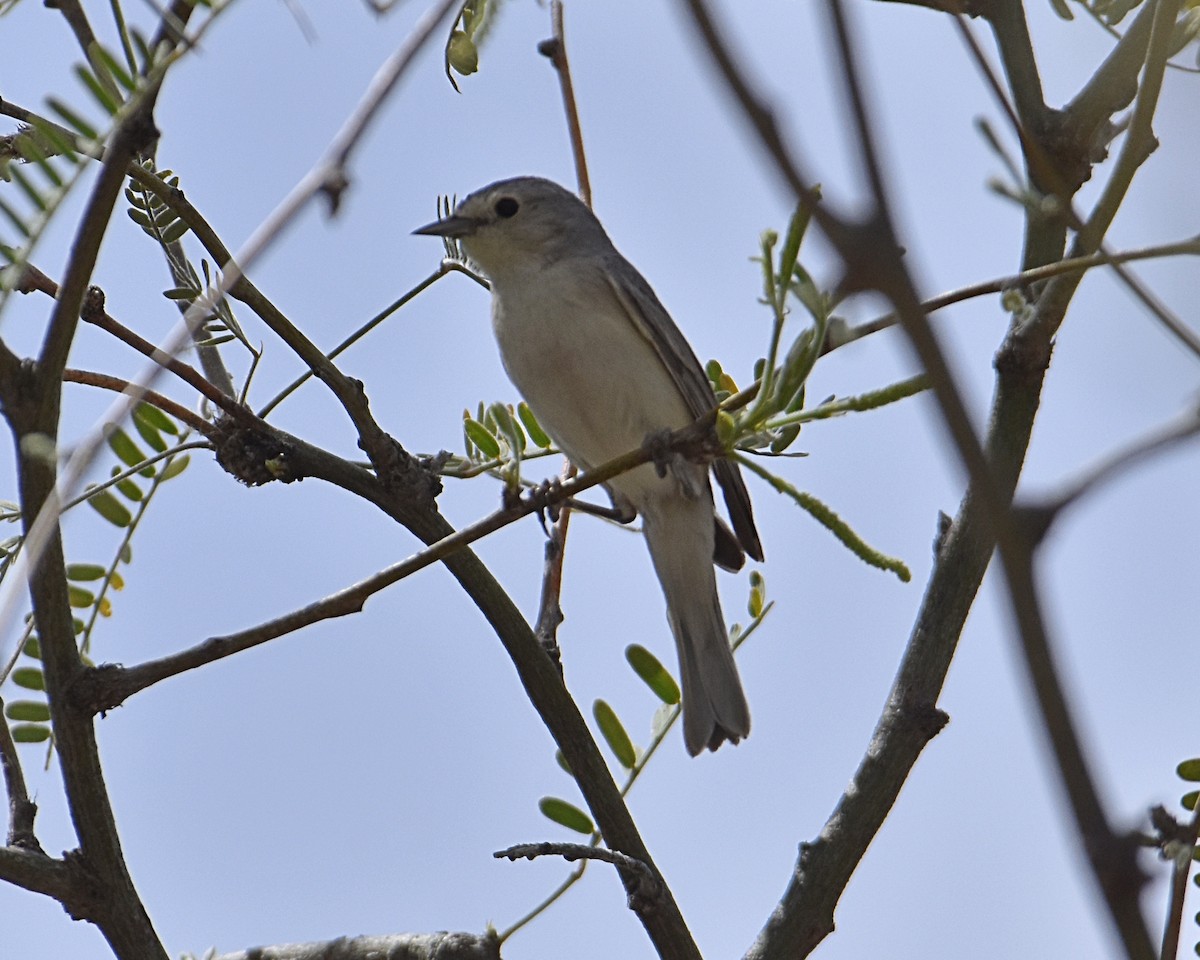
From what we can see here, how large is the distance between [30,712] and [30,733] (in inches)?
1.6

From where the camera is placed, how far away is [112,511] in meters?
3.18

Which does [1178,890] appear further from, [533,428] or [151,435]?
[533,428]

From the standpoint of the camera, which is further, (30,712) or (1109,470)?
(30,712)

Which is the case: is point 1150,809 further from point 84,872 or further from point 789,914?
point 84,872

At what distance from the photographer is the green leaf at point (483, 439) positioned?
10.5ft

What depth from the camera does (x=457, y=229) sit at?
5422mm

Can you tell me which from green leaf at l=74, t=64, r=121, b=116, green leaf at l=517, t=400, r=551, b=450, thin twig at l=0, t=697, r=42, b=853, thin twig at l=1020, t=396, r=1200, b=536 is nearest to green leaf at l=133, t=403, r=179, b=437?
thin twig at l=0, t=697, r=42, b=853

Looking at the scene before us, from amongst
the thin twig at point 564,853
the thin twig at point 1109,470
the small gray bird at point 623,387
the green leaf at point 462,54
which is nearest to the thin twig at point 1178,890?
the thin twig at point 1109,470

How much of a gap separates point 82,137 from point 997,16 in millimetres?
1730

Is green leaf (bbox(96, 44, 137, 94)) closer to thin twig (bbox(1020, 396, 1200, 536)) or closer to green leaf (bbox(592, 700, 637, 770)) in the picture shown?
thin twig (bbox(1020, 396, 1200, 536))

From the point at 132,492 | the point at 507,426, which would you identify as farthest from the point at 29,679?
the point at 507,426

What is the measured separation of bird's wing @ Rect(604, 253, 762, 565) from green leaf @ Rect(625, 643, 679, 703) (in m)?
1.51

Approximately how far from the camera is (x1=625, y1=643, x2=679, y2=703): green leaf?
3521mm

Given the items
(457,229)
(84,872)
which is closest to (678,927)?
(84,872)
